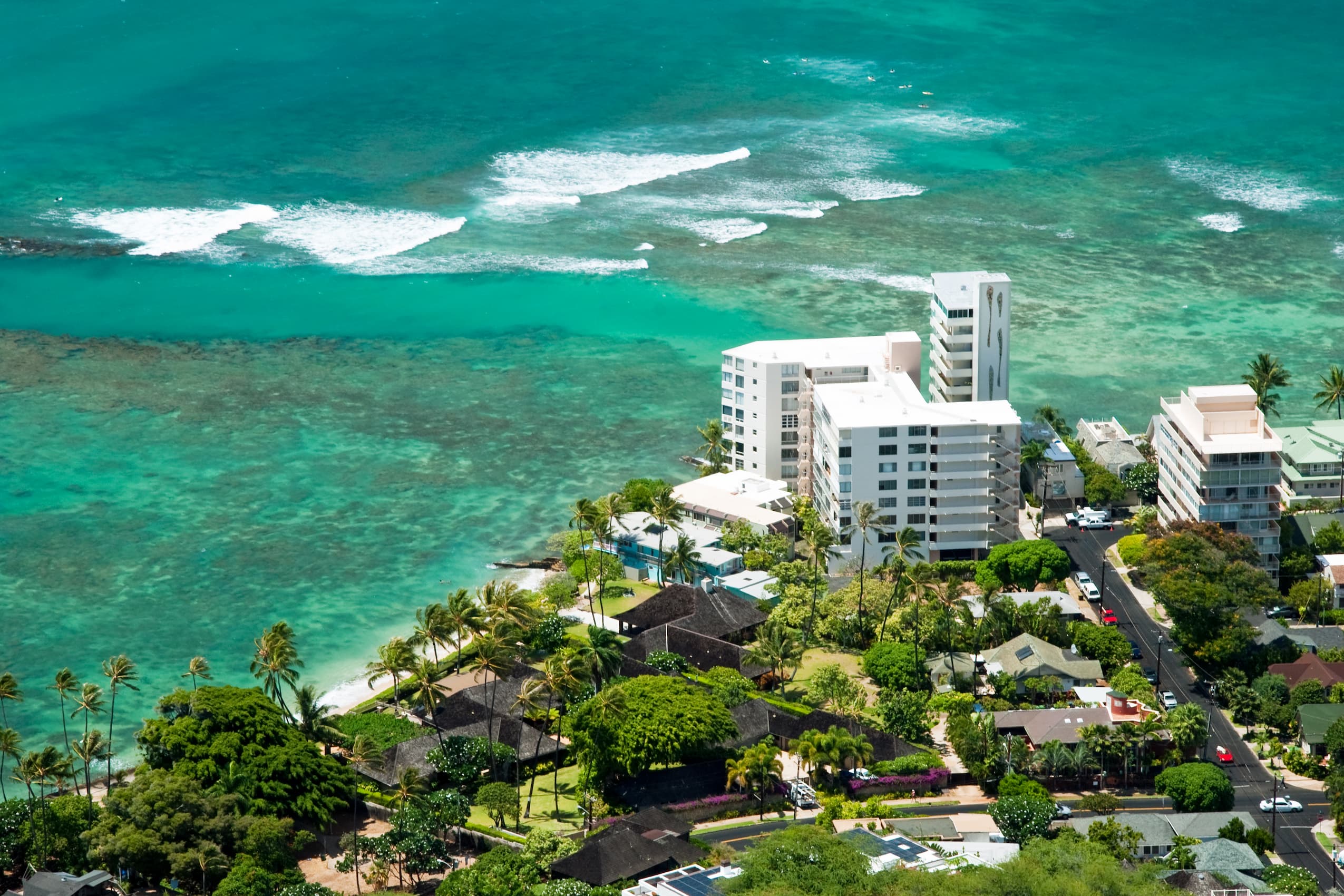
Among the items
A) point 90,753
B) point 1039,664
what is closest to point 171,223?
point 90,753

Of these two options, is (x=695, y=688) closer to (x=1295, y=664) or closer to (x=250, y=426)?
(x=1295, y=664)

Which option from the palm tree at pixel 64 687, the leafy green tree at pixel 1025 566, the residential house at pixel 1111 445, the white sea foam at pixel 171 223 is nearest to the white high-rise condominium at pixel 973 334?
the residential house at pixel 1111 445

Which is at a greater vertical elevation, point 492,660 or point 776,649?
point 492,660

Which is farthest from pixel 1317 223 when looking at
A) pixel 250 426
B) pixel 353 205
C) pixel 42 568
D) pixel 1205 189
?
pixel 42 568

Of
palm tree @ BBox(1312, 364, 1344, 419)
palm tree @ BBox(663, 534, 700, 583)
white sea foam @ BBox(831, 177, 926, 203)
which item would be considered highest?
white sea foam @ BBox(831, 177, 926, 203)

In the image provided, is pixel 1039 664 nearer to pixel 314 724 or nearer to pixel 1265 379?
pixel 1265 379

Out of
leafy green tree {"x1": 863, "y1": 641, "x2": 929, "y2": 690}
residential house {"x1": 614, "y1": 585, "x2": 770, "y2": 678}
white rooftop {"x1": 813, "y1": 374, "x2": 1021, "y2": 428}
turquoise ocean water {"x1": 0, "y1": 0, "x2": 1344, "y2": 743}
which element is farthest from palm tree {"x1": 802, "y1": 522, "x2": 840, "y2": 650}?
turquoise ocean water {"x1": 0, "y1": 0, "x2": 1344, "y2": 743}

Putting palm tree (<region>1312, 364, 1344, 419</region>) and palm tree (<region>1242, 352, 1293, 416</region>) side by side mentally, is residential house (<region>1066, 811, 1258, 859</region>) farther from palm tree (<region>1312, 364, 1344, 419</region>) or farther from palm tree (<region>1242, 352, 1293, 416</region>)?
palm tree (<region>1312, 364, 1344, 419</region>)
